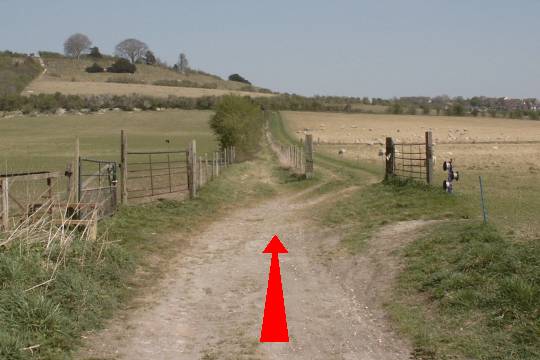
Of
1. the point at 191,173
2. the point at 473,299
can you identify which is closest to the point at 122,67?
the point at 191,173

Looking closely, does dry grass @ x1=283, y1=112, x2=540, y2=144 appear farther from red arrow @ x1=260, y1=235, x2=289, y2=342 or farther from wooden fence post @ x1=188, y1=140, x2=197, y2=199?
red arrow @ x1=260, y1=235, x2=289, y2=342

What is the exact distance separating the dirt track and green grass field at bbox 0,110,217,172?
1049 inches

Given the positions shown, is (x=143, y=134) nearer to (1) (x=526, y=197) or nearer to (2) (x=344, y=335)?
(1) (x=526, y=197)

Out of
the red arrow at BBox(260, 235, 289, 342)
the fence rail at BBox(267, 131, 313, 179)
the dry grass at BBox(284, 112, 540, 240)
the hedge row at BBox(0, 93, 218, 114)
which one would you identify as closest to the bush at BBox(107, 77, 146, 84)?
the hedge row at BBox(0, 93, 218, 114)

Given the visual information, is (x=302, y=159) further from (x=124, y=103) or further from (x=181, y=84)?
(x=181, y=84)

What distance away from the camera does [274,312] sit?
31.2ft

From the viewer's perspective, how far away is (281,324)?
8969mm

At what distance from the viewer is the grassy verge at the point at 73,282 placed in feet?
24.8


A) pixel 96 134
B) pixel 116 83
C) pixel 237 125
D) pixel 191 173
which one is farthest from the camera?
pixel 116 83

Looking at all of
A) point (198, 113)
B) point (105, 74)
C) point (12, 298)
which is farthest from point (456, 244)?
point (105, 74)

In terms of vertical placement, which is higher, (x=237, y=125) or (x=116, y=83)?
(x=116, y=83)

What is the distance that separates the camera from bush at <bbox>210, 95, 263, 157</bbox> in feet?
156

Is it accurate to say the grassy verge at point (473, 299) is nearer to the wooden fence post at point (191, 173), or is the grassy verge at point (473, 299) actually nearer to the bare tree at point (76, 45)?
the wooden fence post at point (191, 173)

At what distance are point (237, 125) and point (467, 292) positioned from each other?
39.2m
